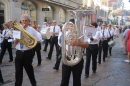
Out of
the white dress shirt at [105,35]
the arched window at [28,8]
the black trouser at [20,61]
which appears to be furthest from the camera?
the arched window at [28,8]

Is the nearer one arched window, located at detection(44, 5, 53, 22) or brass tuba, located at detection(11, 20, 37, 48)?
brass tuba, located at detection(11, 20, 37, 48)

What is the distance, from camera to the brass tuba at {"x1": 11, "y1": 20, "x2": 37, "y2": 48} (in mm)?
5551

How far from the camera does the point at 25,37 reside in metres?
5.64

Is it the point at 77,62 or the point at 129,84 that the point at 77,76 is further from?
the point at 129,84

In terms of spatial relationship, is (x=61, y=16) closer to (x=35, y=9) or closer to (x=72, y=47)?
(x=35, y=9)

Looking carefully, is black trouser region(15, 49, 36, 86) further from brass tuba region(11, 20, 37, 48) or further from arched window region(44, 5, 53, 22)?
arched window region(44, 5, 53, 22)

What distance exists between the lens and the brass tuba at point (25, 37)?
5551 mm

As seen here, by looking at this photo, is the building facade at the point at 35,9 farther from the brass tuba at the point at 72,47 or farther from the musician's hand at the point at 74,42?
the musician's hand at the point at 74,42

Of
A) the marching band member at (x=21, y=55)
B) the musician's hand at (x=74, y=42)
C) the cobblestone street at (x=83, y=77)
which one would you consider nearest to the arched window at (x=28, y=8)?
the cobblestone street at (x=83, y=77)

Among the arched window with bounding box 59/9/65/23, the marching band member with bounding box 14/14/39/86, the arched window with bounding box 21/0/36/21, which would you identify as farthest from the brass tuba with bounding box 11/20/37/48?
the arched window with bounding box 59/9/65/23

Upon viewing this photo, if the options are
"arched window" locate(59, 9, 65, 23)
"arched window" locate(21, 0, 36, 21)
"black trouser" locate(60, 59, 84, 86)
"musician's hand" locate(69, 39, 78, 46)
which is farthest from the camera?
"arched window" locate(59, 9, 65, 23)

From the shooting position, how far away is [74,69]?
16.4ft

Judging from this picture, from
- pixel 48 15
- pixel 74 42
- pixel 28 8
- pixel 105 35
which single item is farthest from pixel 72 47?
pixel 48 15

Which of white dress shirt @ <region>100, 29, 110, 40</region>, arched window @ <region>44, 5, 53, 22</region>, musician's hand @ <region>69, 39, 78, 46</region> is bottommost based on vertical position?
white dress shirt @ <region>100, 29, 110, 40</region>
